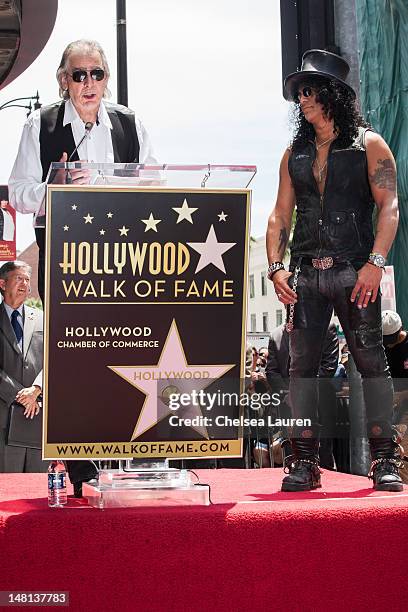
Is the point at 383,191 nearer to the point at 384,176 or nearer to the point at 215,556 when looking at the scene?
the point at 384,176

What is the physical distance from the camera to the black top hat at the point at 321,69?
369cm

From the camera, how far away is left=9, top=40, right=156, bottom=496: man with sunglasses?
3717 mm

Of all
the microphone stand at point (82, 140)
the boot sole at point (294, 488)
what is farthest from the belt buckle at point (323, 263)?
the microphone stand at point (82, 140)

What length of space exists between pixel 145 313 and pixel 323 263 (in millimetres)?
823

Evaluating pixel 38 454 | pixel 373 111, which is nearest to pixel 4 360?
pixel 38 454

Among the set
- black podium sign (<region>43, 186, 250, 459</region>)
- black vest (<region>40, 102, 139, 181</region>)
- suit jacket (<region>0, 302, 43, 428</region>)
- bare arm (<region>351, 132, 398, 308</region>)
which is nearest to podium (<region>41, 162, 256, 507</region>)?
Answer: black podium sign (<region>43, 186, 250, 459</region>)

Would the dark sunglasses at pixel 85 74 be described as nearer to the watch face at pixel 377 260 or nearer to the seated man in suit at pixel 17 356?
the watch face at pixel 377 260

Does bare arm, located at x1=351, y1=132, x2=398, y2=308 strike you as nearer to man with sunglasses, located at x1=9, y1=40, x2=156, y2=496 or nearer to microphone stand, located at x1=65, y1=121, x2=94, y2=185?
man with sunglasses, located at x1=9, y1=40, x2=156, y2=496

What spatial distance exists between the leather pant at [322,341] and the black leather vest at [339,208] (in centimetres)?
8

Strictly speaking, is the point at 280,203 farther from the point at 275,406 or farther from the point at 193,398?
the point at 275,406

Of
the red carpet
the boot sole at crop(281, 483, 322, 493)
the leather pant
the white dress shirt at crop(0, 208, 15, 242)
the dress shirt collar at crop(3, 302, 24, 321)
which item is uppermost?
the white dress shirt at crop(0, 208, 15, 242)

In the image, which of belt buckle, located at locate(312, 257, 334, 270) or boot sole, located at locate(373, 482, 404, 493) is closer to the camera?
boot sole, located at locate(373, 482, 404, 493)

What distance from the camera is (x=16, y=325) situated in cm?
571

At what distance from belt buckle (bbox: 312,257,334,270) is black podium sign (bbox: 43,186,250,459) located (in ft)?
1.70
